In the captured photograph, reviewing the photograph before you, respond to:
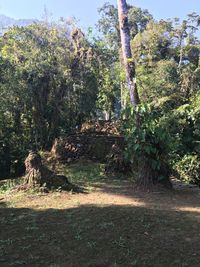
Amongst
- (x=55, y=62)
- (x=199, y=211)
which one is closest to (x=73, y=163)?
(x=55, y=62)

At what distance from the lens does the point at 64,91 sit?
20453mm

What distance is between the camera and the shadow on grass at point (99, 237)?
218 inches

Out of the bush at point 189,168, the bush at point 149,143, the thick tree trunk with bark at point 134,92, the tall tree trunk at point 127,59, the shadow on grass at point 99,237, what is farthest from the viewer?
the bush at point 189,168

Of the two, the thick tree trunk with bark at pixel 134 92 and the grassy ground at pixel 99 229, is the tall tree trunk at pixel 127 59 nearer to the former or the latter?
the thick tree trunk with bark at pixel 134 92

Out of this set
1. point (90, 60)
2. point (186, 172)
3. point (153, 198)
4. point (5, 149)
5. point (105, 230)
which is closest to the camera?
point (105, 230)

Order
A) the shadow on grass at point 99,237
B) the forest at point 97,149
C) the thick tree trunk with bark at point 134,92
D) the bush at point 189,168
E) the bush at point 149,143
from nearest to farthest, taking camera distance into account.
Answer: the shadow on grass at point 99,237 < the forest at point 97,149 < the bush at point 149,143 < the thick tree trunk with bark at point 134,92 < the bush at point 189,168

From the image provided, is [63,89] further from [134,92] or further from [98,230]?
[98,230]

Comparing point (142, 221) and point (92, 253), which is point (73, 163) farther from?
point (92, 253)

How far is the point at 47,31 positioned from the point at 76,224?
1468 cm

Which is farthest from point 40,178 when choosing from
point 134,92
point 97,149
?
point 97,149

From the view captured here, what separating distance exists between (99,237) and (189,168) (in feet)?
26.2

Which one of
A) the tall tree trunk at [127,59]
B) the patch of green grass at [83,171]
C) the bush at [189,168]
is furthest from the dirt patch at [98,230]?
the bush at [189,168]

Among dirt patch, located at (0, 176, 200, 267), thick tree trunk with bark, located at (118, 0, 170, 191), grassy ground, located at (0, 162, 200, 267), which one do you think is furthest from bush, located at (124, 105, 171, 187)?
dirt patch, located at (0, 176, 200, 267)

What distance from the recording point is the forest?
6.19m
